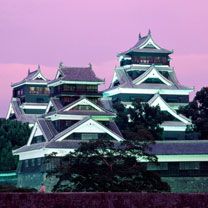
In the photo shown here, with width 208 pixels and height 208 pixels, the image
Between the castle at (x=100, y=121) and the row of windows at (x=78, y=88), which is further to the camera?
the row of windows at (x=78, y=88)

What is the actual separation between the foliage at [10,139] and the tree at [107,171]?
21.4 meters

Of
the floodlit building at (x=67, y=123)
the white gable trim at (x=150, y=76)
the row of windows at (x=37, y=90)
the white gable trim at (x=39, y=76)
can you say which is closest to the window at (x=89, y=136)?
the floodlit building at (x=67, y=123)

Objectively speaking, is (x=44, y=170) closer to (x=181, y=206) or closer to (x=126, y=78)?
(x=126, y=78)

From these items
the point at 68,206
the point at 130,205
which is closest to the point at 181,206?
the point at 130,205

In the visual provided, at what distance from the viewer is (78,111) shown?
59250 millimetres

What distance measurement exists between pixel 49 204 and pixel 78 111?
37295 millimetres

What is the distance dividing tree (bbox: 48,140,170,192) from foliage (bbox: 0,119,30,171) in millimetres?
21365

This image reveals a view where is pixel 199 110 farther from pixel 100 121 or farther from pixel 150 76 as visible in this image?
pixel 100 121

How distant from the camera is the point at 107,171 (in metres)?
39.4

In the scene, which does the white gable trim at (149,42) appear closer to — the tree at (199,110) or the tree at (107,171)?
the tree at (199,110)

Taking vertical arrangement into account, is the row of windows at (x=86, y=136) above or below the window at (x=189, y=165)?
above

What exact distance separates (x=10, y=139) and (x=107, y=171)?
27.1 metres

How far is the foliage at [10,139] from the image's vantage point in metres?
63.3

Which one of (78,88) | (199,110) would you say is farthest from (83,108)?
(199,110)
